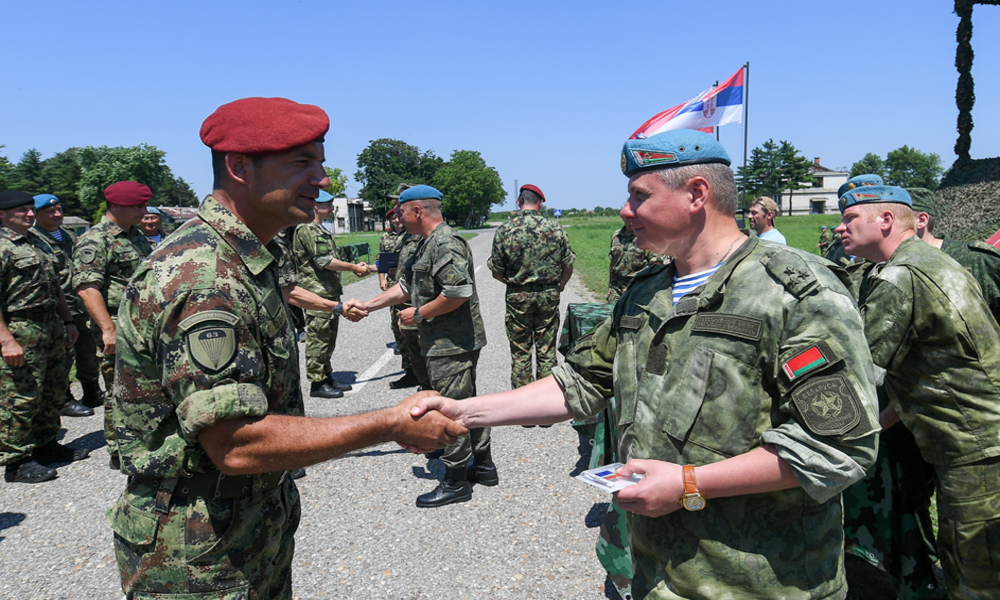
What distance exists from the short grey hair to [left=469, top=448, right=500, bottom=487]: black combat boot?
3.57 meters

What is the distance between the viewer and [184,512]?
6.09 feet

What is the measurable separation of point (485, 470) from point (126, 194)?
4.44 m

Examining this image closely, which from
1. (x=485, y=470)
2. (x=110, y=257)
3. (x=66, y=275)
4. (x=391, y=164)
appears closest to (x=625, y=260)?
(x=485, y=470)

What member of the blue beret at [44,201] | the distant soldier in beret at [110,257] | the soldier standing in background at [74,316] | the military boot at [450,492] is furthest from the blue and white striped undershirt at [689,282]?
the blue beret at [44,201]

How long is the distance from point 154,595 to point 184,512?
0.93 feet

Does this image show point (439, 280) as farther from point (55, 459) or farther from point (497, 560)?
point (55, 459)

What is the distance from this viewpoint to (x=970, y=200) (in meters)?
17.5

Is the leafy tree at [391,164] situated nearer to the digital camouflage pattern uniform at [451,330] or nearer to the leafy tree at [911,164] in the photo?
the leafy tree at [911,164]

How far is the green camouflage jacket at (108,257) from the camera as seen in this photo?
5.50 m

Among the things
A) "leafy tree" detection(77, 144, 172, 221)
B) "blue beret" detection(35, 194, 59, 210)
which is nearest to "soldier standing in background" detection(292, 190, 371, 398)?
"blue beret" detection(35, 194, 59, 210)

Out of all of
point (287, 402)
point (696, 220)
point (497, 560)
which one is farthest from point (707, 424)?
point (497, 560)

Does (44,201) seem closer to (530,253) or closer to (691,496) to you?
(530,253)

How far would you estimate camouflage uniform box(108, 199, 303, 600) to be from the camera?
1682 mm

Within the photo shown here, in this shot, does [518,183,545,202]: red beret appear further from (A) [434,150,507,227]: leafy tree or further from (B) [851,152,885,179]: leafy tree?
(B) [851,152,885,179]: leafy tree
